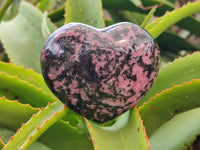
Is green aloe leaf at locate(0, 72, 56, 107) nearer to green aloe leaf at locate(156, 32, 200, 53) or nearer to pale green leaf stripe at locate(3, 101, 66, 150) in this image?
pale green leaf stripe at locate(3, 101, 66, 150)

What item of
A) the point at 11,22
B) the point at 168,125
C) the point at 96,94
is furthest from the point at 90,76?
the point at 11,22

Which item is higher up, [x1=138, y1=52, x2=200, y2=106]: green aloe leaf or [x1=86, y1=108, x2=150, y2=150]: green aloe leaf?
[x1=86, y1=108, x2=150, y2=150]: green aloe leaf

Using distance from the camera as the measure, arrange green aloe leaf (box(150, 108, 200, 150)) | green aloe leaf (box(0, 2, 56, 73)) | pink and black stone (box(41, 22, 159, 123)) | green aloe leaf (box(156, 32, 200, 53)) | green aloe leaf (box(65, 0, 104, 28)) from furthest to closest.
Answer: green aloe leaf (box(156, 32, 200, 53)), green aloe leaf (box(0, 2, 56, 73)), green aloe leaf (box(65, 0, 104, 28)), green aloe leaf (box(150, 108, 200, 150)), pink and black stone (box(41, 22, 159, 123))

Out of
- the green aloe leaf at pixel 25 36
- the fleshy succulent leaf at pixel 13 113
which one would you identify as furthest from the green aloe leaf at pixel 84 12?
the fleshy succulent leaf at pixel 13 113

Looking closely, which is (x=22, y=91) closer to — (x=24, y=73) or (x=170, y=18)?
(x=24, y=73)

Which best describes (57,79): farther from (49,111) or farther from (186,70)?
(186,70)

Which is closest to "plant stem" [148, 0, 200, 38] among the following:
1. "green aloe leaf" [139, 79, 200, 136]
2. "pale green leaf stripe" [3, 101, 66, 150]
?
"green aloe leaf" [139, 79, 200, 136]
